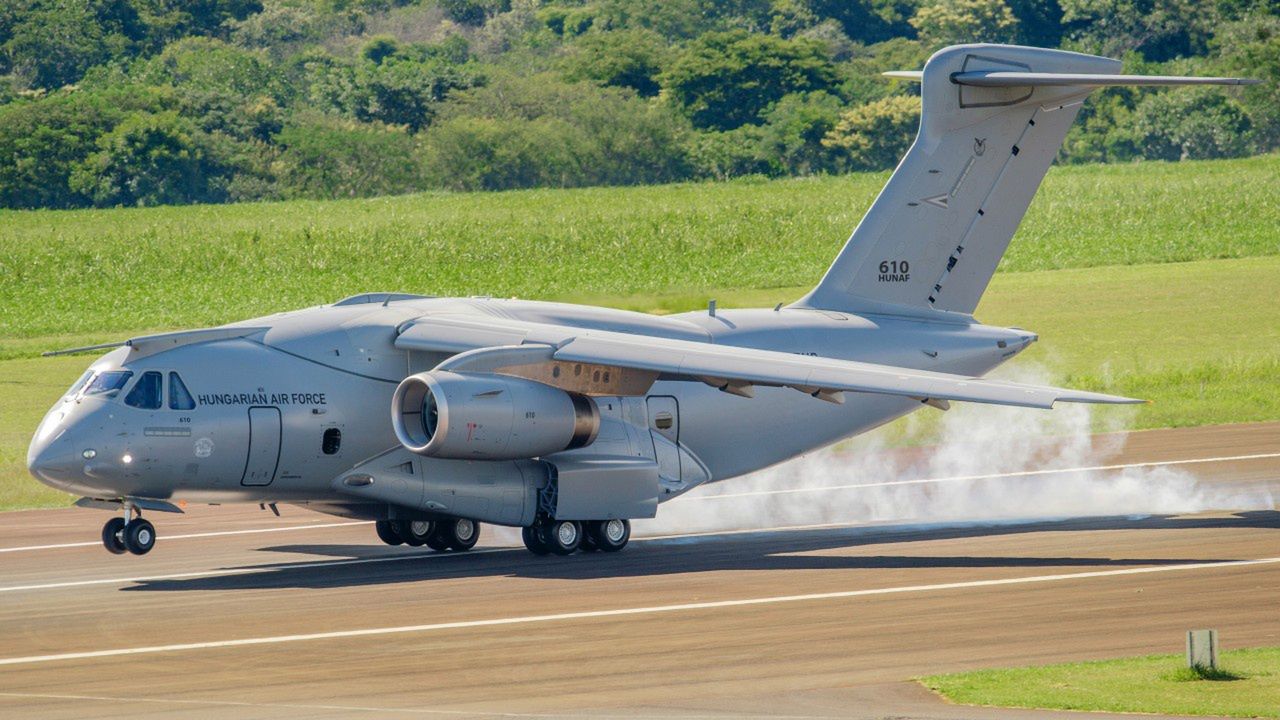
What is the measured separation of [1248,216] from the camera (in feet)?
205

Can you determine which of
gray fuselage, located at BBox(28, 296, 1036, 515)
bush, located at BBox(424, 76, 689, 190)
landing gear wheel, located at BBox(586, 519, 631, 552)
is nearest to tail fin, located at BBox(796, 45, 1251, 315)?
gray fuselage, located at BBox(28, 296, 1036, 515)

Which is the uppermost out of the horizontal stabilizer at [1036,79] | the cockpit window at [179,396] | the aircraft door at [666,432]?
the horizontal stabilizer at [1036,79]

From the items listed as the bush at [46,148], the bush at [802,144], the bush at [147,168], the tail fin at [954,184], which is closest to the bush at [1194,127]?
the bush at [802,144]

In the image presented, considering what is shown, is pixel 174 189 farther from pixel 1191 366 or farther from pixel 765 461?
pixel 765 461

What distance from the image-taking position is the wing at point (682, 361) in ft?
67.8

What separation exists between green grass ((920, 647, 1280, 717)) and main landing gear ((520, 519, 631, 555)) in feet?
28.9

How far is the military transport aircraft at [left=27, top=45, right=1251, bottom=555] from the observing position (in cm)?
2155

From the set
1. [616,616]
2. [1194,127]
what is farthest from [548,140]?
[616,616]

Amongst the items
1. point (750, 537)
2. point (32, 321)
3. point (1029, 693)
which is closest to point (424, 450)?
point (750, 537)

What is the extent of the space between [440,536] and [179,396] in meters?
4.19

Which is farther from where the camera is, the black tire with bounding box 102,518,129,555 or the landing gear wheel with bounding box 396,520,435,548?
the landing gear wheel with bounding box 396,520,435,548

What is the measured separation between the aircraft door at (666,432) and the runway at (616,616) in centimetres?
110

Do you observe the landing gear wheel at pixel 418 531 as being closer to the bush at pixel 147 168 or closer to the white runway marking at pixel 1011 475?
the white runway marking at pixel 1011 475

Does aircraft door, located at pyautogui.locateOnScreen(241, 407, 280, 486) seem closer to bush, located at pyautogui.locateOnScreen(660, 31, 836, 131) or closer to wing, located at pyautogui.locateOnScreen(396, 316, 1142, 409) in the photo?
wing, located at pyautogui.locateOnScreen(396, 316, 1142, 409)
